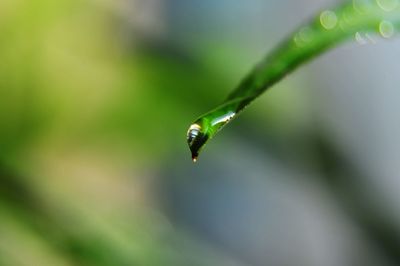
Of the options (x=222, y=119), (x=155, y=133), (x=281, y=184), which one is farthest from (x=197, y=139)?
(x=281, y=184)

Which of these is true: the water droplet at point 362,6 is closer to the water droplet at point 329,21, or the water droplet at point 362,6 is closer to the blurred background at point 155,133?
the water droplet at point 329,21

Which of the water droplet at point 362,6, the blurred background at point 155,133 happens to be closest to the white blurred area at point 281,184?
A: the blurred background at point 155,133

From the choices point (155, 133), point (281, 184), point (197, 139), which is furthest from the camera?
point (281, 184)

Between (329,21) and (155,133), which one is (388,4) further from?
(155,133)

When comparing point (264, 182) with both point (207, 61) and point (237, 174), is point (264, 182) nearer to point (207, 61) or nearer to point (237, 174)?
point (237, 174)

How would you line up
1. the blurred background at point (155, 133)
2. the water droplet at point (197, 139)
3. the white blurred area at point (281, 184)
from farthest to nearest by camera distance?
the white blurred area at point (281, 184), the blurred background at point (155, 133), the water droplet at point (197, 139)

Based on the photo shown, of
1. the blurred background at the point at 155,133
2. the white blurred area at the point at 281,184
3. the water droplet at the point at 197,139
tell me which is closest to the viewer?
the water droplet at the point at 197,139

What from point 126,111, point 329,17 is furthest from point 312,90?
point 329,17
